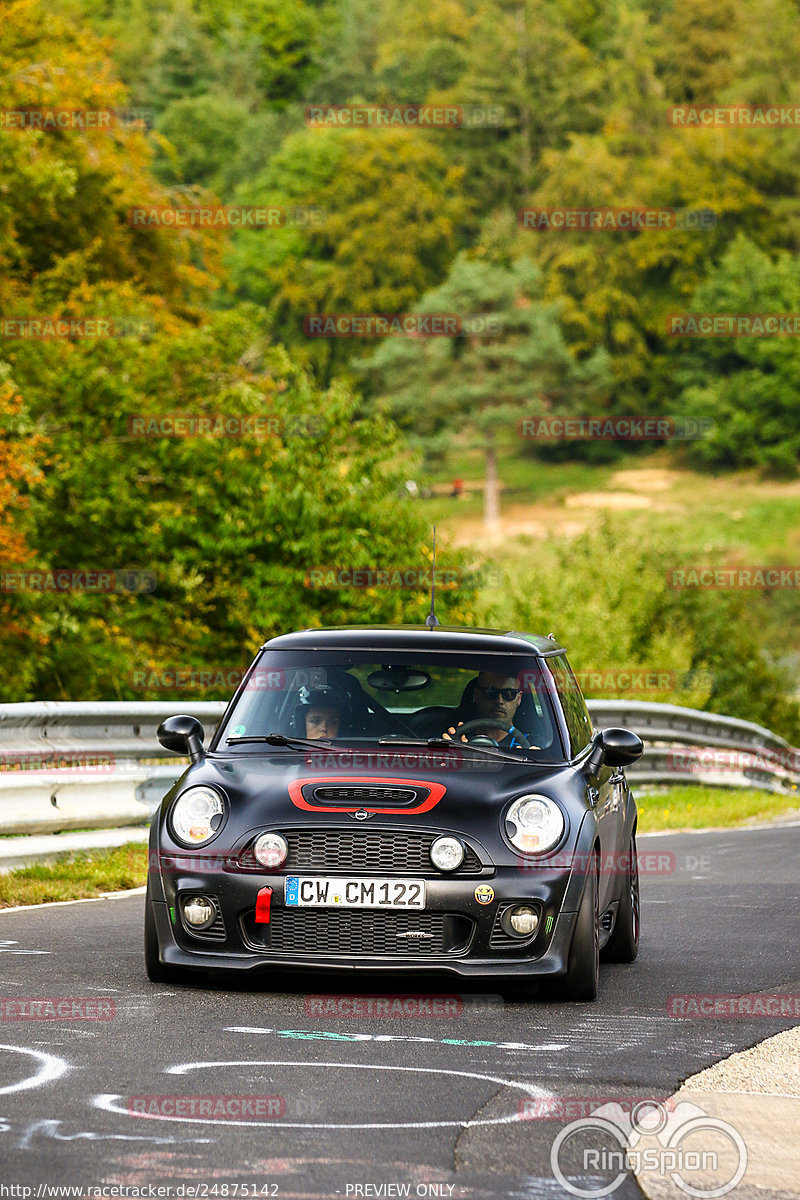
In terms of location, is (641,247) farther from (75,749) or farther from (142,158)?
(75,749)

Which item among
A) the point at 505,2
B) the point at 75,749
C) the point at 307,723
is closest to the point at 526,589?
the point at 75,749

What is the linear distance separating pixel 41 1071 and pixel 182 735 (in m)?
2.45

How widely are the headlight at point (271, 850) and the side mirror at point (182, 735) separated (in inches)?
33.2

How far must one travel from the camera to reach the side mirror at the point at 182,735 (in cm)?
817

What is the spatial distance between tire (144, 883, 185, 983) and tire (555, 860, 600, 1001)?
1.53m

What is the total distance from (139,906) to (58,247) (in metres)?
30.6

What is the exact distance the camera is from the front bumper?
733 cm

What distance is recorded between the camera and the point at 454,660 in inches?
339
